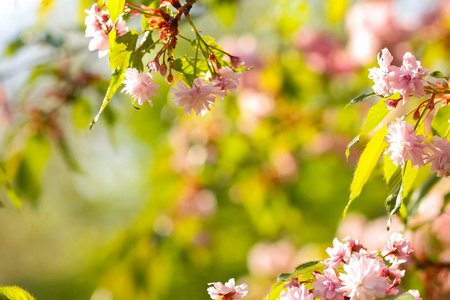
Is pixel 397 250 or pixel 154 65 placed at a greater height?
pixel 154 65

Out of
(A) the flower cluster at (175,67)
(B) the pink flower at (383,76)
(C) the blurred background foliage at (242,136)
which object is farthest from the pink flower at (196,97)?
(C) the blurred background foliage at (242,136)

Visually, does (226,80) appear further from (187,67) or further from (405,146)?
(405,146)

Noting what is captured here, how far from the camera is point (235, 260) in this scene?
9.67ft

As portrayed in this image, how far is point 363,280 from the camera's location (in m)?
0.45

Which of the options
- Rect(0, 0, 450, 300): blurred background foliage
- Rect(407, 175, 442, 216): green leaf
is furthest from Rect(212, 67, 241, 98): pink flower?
Rect(0, 0, 450, 300): blurred background foliage

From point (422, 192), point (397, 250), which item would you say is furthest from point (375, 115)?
point (422, 192)

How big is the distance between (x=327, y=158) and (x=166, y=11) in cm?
176

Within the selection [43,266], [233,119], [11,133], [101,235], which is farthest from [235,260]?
[43,266]

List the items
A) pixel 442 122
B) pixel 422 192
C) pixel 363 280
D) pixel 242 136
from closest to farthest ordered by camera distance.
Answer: pixel 363 280 < pixel 442 122 < pixel 422 192 < pixel 242 136

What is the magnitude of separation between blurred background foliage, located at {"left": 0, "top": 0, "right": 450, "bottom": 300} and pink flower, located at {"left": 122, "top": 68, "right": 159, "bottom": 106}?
61cm

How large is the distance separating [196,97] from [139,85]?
50mm

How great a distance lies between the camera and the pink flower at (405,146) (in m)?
0.50

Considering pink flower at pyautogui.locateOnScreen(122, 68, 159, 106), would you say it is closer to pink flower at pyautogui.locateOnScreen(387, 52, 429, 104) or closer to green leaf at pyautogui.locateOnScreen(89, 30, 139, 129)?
green leaf at pyautogui.locateOnScreen(89, 30, 139, 129)

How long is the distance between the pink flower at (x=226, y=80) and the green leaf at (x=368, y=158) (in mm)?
133
